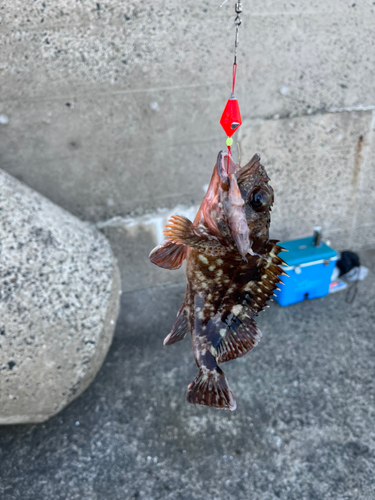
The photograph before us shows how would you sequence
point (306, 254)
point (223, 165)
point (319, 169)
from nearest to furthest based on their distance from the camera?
point (223, 165) → point (306, 254) → point (319, 169)

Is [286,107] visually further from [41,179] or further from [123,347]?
[123,347]

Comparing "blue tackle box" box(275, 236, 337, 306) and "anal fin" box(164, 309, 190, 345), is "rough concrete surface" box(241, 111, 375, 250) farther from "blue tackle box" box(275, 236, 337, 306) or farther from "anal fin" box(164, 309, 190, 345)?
"anal fin" box(164, 309, 190, 345)

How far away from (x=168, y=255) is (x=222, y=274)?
0.29 meters

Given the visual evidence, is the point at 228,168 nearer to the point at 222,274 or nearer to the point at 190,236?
the point at 190,236

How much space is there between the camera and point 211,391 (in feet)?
5.86

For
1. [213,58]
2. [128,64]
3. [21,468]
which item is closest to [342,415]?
[21,468]

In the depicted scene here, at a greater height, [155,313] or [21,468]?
[155,313]

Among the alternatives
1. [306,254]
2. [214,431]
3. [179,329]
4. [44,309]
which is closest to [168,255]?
[179,329]

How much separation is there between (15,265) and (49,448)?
5.16ft

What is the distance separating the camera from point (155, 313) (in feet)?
13.8

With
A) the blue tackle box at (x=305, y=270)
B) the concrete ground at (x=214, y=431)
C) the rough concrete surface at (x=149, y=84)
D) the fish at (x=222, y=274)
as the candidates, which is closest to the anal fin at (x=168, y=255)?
the fish at (x=222, y=274)

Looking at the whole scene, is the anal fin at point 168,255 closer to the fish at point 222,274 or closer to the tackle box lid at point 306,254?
the fish at point 222,274

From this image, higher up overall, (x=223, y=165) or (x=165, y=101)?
(x=165, y=101)

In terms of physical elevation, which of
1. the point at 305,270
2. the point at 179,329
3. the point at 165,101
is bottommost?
the point at 305,270
